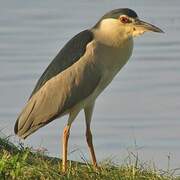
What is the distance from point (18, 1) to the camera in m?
21.8

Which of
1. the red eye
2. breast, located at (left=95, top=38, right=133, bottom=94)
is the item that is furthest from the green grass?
the red eye

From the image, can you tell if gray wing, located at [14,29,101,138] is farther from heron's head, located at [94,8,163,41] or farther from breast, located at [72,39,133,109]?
heron's head, located at [94,8,163,41]

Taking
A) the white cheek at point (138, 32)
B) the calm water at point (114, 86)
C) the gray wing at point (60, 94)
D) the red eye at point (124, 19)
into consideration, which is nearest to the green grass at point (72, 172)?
the gray wing at point (60, 94)

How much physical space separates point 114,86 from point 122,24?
15.4 feet

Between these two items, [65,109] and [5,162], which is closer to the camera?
[5,162]

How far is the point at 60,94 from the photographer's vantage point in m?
8.62

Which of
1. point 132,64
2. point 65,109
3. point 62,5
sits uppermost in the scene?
point 62,5

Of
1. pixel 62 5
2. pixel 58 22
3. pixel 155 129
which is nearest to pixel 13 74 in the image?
pixel 155 129

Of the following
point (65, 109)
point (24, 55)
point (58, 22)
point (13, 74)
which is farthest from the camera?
point (58, 22)

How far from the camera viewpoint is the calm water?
10812 mm

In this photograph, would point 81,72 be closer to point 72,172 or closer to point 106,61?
point 106,61

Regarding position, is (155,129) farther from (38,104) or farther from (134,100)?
(38,104)

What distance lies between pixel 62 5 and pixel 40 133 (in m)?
10.4

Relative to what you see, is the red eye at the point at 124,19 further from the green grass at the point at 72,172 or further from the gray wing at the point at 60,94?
the green grass at the point at 72,172
